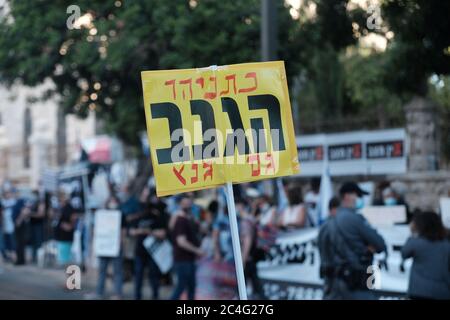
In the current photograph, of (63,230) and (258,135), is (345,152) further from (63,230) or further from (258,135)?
(258,135)

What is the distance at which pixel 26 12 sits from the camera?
16375mm

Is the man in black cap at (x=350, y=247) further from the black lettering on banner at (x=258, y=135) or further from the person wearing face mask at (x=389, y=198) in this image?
the person wearing face mask at (x=389, y=198)

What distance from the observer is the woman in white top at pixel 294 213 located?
1301 centimetres

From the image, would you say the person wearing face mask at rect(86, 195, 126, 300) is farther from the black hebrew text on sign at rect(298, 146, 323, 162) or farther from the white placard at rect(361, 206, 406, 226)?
the white placard at rect(361, 206, 406, 226)

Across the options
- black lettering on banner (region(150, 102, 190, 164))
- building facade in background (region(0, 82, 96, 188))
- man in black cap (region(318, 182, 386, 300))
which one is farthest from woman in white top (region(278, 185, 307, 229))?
building facade in background (region(0, 82, 96, 188))

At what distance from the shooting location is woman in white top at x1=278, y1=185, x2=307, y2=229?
1301cm

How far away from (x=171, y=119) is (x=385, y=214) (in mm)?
5971

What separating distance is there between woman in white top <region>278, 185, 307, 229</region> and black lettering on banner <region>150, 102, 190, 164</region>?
680cm

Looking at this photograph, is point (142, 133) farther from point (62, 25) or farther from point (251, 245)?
point (251, 245)

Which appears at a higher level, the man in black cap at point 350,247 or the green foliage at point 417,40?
the green foliage at point 417,40

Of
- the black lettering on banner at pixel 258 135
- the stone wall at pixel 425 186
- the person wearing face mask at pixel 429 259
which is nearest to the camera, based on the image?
the black lettering on banner at pixel 258 135

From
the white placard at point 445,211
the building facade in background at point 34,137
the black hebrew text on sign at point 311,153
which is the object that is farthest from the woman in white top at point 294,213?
the building facade in background at point 34,137
